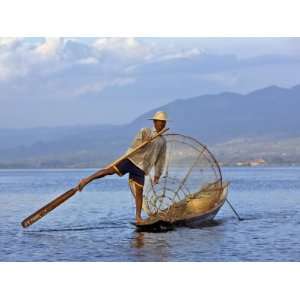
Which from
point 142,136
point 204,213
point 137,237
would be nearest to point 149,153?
point 142,136

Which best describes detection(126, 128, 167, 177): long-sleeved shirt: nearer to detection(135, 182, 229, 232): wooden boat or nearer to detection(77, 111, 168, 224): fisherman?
detection(77, 111, 168, 224): fisherman

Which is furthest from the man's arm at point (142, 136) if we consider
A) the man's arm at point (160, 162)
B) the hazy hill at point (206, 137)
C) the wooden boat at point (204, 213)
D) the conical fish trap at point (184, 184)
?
the hazy hill at point (206, 137)

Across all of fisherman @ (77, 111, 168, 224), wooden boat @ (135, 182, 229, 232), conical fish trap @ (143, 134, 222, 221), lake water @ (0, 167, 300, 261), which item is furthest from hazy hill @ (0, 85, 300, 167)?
fisherman @ (77, 111, 168, 224)

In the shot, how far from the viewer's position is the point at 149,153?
12.4 metres

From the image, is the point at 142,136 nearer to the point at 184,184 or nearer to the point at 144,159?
the point at 144,159

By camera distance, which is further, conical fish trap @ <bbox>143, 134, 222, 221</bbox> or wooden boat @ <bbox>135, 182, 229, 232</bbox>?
conical fish trap @ <bbox>143, 134, 222, 221</bbox>

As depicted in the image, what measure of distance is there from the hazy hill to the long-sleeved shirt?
8.07 metres

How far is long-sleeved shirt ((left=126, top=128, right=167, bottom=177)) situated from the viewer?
40.5 feet

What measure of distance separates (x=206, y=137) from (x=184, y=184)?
1171cm

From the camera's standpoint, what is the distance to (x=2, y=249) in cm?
1221

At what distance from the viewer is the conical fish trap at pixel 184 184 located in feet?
44.3

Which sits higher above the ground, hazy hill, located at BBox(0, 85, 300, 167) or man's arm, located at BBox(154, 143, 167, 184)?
hazy hill, located at BBox(0, 85, 300, 167)
